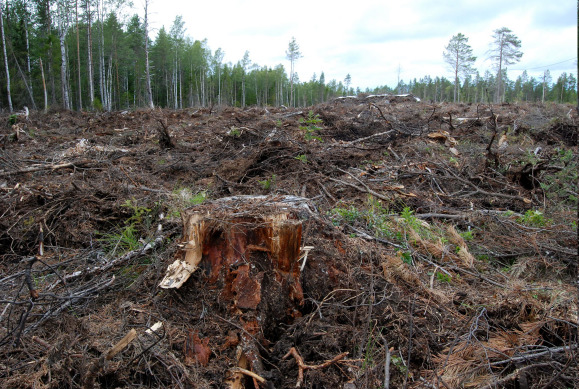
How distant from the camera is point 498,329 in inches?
88.8

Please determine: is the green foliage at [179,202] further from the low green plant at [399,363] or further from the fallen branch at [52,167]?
the fallen branch at [52,167]

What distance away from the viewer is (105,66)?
33.8 metres

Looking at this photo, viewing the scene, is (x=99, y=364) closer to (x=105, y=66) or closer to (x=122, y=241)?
(x=122, y=241)

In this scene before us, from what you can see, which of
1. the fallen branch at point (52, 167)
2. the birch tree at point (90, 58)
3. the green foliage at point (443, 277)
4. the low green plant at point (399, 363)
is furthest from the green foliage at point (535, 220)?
the birch tree at point (90, 58)

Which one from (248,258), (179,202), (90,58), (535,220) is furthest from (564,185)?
(90,58)

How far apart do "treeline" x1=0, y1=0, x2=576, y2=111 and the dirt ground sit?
1908 cm

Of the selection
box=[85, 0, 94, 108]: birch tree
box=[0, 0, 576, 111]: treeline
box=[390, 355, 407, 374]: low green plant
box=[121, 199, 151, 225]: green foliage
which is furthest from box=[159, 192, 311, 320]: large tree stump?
box=[85, 0, 94, 108]: birch tree

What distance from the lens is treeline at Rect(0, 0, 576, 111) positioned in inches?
934

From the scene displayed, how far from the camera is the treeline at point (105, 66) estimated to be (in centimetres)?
2372

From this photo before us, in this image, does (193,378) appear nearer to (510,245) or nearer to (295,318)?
(295,318)

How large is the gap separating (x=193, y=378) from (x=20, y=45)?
35.2m

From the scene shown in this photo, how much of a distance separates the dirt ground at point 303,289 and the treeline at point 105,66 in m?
19.1

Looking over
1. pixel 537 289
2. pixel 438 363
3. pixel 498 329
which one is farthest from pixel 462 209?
pixel 438 363

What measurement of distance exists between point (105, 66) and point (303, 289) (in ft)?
128
